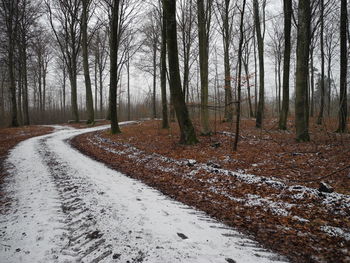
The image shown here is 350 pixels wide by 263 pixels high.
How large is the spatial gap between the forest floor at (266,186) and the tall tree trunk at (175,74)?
0.73 metres

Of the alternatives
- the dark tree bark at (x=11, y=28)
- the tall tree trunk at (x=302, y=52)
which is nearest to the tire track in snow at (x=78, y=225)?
the tall tree trunk at (x=302, y=52)

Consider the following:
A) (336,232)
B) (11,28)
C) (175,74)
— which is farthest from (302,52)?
(11,28)

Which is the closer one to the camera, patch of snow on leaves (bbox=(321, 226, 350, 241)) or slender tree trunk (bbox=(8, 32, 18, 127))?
patch of snow on leaves (bbox=(321, 226, 350, 241))

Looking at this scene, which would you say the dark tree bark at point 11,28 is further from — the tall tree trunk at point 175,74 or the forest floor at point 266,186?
the tall tree trunk at point 175,74

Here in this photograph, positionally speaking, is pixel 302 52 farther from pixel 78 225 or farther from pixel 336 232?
pixel 78 225

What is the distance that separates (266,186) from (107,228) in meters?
3.60

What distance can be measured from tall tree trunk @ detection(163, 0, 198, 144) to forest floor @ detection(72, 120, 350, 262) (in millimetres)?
734

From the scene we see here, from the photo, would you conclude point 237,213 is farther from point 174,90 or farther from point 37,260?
point 174,90

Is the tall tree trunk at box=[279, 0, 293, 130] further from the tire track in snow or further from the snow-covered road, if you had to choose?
the tire track in snow

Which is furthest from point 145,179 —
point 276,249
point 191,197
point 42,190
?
point 276,249

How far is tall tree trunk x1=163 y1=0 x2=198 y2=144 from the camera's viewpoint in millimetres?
7879

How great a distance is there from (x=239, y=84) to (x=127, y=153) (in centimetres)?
539

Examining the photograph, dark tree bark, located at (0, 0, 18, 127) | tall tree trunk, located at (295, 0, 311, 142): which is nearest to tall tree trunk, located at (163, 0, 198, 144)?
tall tree trunk, located at (295, 0, 311, 142)

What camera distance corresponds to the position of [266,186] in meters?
4.39
